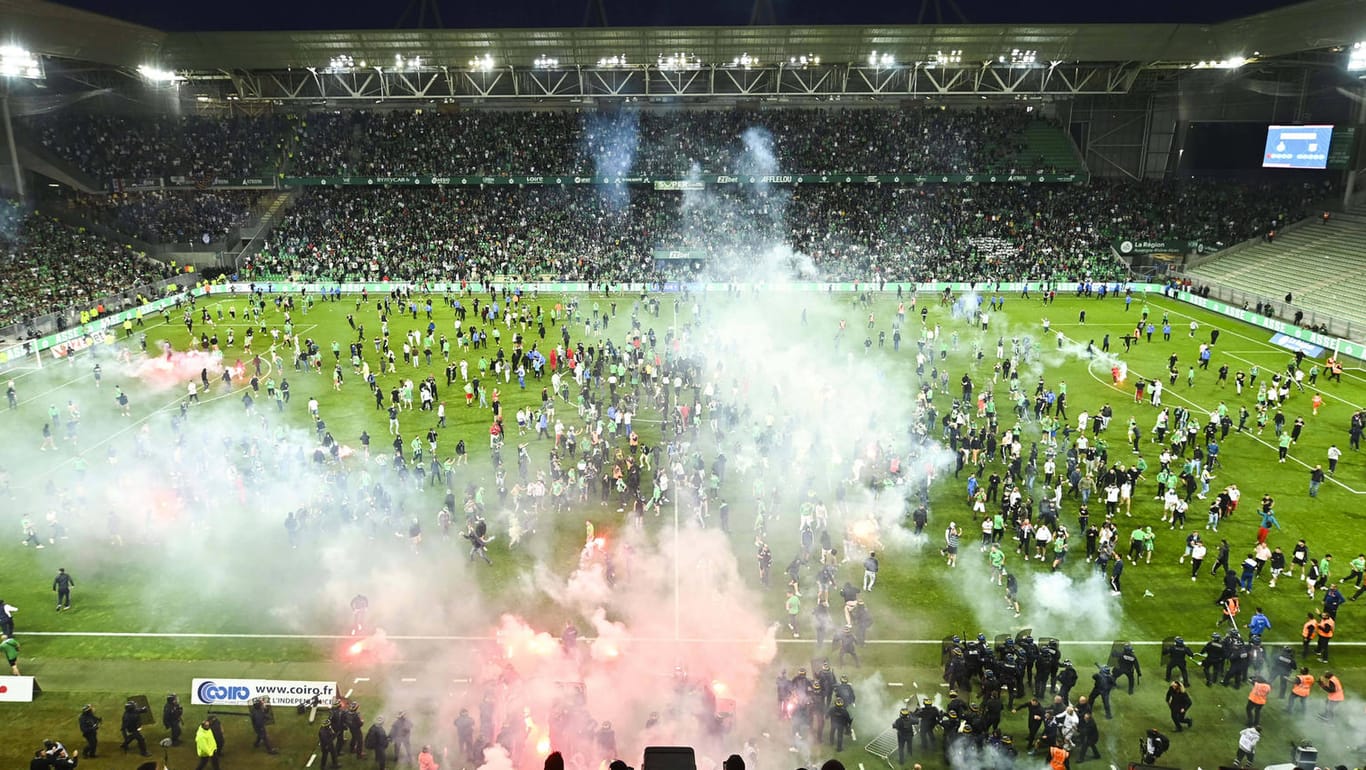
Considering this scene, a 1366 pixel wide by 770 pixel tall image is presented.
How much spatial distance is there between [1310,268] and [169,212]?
71.8m

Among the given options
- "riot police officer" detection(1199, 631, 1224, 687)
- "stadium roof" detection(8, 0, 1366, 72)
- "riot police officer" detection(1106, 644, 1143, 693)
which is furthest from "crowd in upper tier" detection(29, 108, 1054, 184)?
"riot police officer" detection(1106, 644, 1143, 693)

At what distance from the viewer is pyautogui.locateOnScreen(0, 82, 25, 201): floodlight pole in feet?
158

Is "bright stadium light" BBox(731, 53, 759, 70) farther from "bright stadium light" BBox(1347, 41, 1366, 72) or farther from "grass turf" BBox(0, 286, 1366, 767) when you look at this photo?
"grass turf" BBox(0, 286, 1366, 767)

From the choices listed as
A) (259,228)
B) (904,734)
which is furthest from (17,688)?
(259,228)

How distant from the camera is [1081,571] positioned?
1916 cm

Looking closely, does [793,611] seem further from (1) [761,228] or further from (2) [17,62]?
(2) [17,62]

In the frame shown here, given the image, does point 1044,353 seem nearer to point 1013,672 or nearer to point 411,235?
point 1013,672

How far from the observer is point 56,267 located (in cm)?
4581

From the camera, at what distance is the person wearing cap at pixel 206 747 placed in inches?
502

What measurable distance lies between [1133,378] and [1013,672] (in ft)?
78.4

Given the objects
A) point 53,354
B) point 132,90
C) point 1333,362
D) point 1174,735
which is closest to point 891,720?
point 1174,735

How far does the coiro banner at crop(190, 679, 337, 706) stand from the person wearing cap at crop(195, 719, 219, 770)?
1.10 meters

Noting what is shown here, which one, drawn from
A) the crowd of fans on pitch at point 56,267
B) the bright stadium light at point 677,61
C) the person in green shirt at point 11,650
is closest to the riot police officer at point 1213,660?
the person in green shirt at point 11,650

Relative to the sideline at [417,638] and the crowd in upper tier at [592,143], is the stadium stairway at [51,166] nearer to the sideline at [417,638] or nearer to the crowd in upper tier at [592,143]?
the crowd in upper tier at [592,143]
